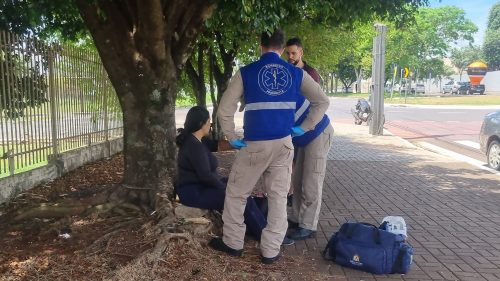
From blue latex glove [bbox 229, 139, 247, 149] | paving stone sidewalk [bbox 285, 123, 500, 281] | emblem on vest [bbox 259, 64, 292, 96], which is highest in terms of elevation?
emblem on vest [bbox 259, 64, 292, 96]

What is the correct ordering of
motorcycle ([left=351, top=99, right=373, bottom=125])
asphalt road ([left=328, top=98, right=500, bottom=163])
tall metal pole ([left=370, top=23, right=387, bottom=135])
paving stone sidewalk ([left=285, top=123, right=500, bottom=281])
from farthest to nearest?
motorcycle ([left=351, top=99, right=373, bottom=125])
tall metal pole ([left=370, top=23, right=387, bottom=135])
asphalt road ([left=328, top=98, right=500, bottom=163])
paving stone sidewalk ([left=285, top=123, right=500, bottom=281])

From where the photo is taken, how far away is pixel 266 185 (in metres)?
4.19

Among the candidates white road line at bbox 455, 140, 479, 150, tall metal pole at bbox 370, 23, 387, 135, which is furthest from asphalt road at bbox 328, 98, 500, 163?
tall metal pole at bbox 370, 23, 387, 135

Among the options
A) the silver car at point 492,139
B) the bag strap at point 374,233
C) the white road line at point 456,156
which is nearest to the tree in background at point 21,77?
the bag strap at point 374,233

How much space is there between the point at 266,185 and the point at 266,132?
20.2 inches

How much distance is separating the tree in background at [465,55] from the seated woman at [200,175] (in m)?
91.9

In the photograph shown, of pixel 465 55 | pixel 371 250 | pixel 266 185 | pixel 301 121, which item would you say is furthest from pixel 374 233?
pixel 465 55

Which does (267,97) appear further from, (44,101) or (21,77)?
(44,101)

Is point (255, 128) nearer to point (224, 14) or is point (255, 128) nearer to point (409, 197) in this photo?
point (224, 14)

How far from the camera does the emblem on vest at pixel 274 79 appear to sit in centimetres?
395

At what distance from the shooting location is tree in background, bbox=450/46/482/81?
87188 mm

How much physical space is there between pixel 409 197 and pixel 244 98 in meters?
4.10

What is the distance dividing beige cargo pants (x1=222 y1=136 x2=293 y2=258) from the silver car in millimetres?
7351

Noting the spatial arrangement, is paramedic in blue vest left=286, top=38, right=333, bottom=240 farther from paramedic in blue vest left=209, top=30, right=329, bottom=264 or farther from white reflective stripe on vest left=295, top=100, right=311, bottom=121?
paramedic in blue vest left=209, top=30, right=329, bottom=264
